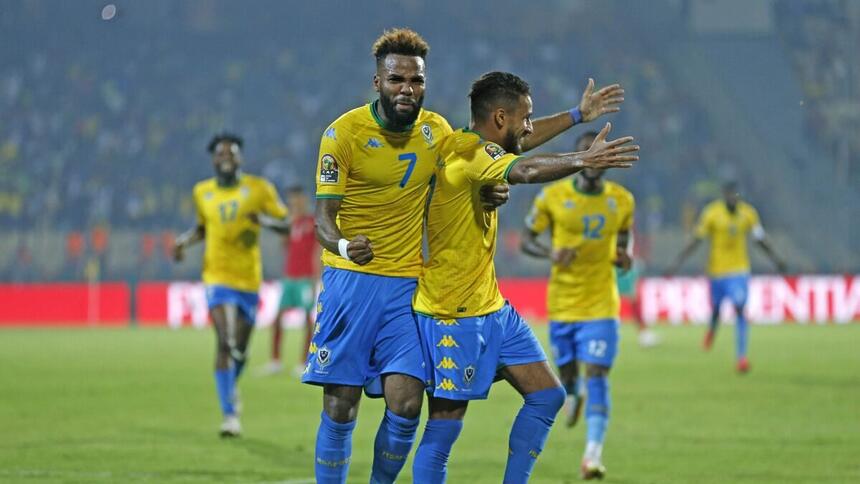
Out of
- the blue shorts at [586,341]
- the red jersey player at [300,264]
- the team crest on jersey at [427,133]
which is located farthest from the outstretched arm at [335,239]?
the red jersey player at [300,264]

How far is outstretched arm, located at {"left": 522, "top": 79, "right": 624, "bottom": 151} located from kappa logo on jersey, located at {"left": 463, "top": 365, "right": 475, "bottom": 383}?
132 cm

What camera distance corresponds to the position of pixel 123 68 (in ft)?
120

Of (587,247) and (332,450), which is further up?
(587,247)

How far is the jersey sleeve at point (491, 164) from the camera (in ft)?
18.7

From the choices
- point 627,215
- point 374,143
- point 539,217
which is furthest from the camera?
point 539,217

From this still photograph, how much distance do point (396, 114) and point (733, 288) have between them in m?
12.5

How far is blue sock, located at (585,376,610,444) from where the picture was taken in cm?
860

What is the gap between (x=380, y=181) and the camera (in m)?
6.33

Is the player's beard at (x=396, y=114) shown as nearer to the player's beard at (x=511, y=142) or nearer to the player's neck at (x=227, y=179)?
the player's beard at (x=511, y=142)

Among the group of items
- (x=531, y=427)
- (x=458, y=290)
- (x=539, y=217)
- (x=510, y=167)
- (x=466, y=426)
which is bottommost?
(x=466, y=426)

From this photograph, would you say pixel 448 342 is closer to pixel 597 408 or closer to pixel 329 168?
pixel 329 168

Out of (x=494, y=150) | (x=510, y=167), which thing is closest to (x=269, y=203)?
(x=494, y=150)

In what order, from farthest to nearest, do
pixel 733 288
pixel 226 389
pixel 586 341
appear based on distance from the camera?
pixel 733 288 < pixel 226 389 < pixel 586 341

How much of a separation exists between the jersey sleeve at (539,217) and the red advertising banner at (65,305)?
2091 cm
